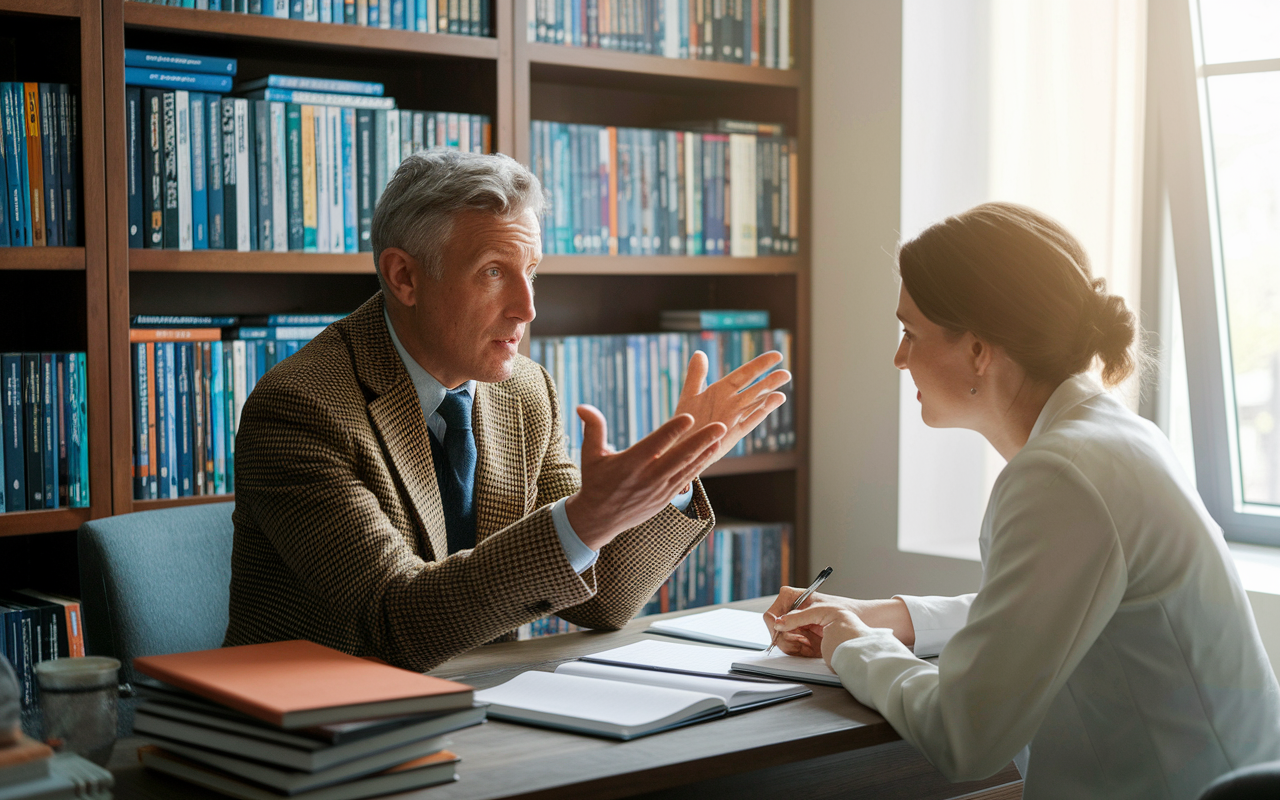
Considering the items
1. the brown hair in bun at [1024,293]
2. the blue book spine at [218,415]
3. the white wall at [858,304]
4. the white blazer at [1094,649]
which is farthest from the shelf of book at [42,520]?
the white wall at [858,304]

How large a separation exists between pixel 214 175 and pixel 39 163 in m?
0.31

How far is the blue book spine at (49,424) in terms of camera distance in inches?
85.1

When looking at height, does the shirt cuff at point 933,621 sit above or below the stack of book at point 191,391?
below

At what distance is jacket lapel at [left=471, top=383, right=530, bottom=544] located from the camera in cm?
181

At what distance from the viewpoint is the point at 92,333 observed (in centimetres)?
218

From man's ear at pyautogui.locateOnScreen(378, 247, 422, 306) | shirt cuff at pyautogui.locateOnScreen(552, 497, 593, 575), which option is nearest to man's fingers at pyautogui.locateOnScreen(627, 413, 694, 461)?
shirt cuff at pyautogui.locateOnScreen(552, 497, 593, 575)

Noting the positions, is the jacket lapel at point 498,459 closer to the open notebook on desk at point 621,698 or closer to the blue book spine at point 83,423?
the open notebook on desk at point 621,698

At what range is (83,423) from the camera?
7.23 feet

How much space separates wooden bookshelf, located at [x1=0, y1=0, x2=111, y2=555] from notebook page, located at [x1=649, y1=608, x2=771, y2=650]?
1.14m

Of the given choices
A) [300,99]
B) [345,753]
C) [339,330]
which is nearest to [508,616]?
[345,753]

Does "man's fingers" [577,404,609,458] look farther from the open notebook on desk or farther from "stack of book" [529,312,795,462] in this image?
"stack of book" [529,312,795,462]

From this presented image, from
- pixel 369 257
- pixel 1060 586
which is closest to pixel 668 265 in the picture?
pixel 369 257

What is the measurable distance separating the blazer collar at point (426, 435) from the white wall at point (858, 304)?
48.6 inches

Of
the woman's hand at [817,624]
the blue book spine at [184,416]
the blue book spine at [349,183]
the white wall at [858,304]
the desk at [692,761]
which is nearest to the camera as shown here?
the desk at [692,761]
